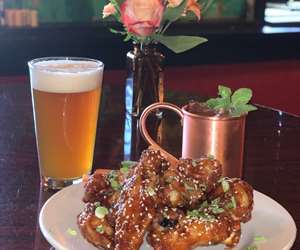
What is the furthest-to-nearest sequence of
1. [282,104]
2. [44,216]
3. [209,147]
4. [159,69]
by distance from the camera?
[282,104], [159,69], [209,147], [44,216]

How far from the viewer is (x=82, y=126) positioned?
1.16 m

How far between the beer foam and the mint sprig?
0.23 meters

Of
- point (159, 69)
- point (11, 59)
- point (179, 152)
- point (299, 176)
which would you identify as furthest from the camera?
point (11, 59)

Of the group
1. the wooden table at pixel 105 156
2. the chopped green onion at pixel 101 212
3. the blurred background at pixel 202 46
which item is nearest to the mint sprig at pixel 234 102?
the wooden table at pixel 105 156

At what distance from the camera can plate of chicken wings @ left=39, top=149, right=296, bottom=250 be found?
75 cm

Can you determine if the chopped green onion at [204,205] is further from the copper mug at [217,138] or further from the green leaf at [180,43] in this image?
the green leaf at [180,43]

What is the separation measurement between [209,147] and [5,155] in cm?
43

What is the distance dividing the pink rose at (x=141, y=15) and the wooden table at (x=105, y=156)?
242 millimetres

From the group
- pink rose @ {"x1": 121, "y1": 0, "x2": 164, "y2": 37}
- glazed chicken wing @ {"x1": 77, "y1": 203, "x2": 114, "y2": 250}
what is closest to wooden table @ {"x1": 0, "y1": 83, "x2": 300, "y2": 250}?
glazed chicken wing @ {"x1": 77, "y1": 203, "x2": 114, "y2": 250}

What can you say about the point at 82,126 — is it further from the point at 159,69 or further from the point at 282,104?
the point at 282,104

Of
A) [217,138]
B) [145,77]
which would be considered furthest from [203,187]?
[145,77]

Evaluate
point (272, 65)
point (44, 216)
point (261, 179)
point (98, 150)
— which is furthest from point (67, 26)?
point (44, 216)

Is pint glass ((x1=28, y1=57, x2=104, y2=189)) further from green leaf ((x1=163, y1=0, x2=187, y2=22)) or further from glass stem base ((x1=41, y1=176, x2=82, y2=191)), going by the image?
green leaf ((x1=163, y1=0, x2=187, y2=22))

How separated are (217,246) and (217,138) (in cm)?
28
